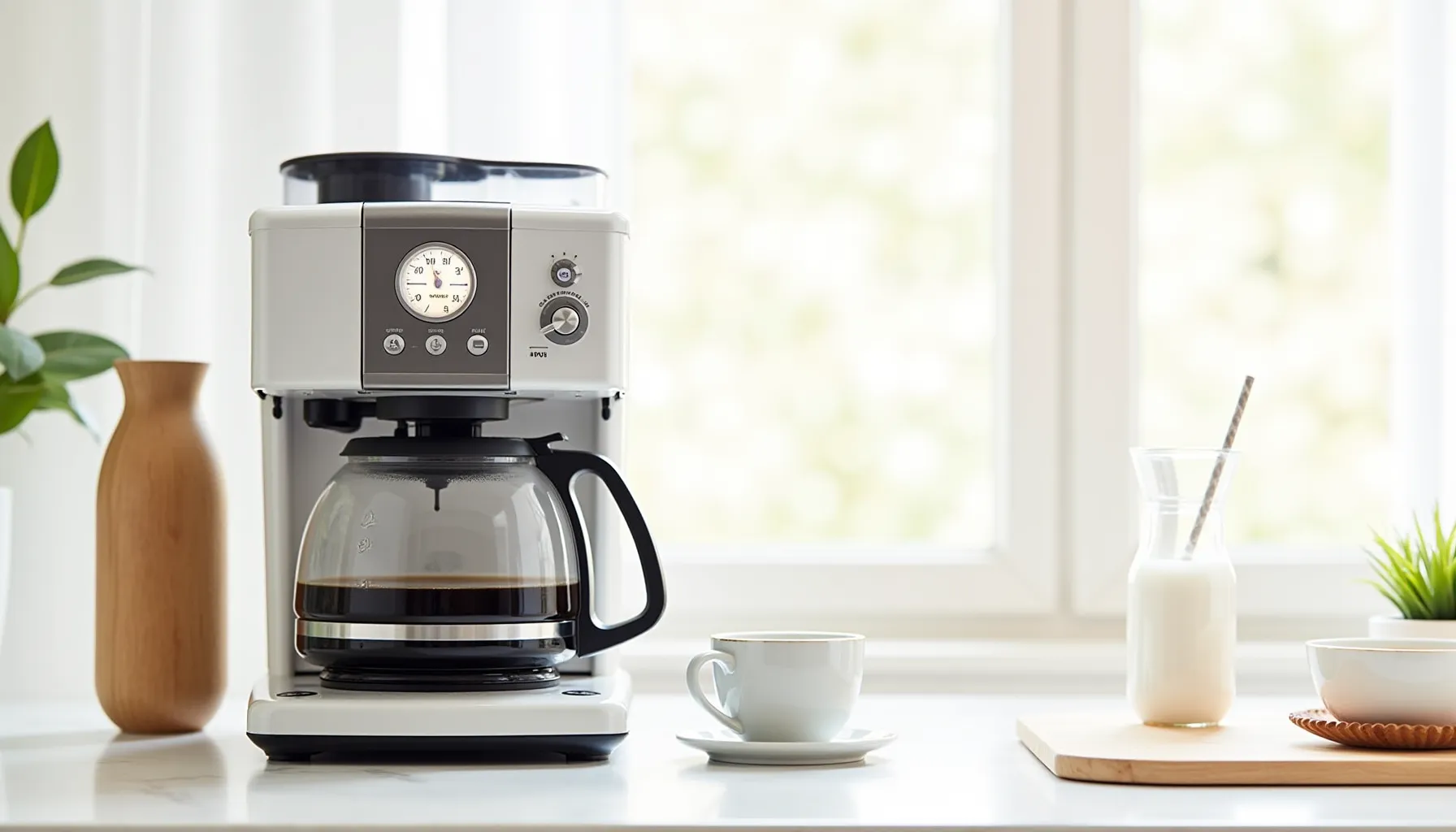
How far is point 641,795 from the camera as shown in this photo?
35.5 inches

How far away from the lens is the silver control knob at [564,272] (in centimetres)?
101

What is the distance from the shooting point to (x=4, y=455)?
142 cm

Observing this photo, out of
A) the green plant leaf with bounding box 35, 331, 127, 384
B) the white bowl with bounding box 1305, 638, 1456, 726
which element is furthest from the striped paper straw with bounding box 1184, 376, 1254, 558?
the green plant leaf with bounding box 35, 331, 127, 384

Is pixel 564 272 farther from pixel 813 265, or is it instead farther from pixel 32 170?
Result: pixel 813 265

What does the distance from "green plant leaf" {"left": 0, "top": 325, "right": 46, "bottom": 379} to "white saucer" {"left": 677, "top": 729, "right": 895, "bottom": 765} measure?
632 mm

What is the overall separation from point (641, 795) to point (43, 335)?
76cm

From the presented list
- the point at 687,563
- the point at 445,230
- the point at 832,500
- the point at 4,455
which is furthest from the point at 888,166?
the point at 4,455

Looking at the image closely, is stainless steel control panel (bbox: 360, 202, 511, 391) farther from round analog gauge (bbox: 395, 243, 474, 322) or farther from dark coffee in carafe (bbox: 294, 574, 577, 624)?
dark coffee in carafe (bbox: 294, 574, 577, 624)

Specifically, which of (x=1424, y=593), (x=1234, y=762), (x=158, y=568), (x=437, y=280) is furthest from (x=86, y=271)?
(x=1424, y=593)

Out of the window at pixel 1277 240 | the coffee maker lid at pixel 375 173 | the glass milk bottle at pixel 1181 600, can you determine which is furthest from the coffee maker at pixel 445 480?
the window at pixel 1277 240

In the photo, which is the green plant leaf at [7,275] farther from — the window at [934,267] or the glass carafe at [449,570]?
the window at [934,267]

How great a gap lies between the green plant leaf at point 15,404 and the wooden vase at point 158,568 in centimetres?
11

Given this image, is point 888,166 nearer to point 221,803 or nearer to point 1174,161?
point 1174,161

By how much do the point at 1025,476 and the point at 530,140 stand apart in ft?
2.09
